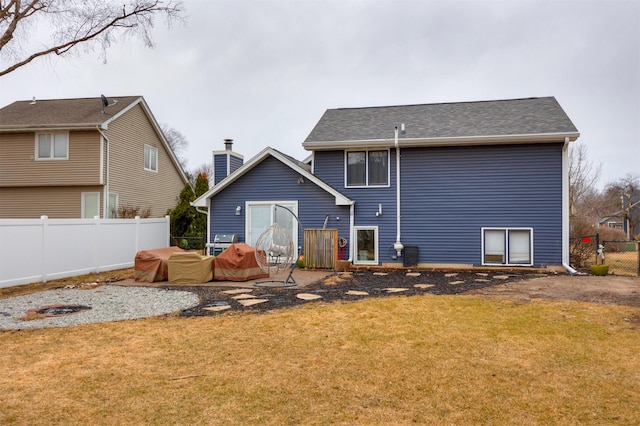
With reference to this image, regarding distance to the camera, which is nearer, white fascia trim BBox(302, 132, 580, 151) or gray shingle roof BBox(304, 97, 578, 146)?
white fascia trim BBox(302, 132, 580, 151)

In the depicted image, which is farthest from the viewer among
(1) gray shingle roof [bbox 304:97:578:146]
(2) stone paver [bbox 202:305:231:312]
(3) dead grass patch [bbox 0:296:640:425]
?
(1) gray shingle roof [bbox 304:97:578:146]

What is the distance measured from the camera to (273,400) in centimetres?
430

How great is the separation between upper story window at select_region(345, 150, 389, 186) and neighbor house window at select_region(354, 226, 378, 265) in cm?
155

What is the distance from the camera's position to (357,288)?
10977 mm

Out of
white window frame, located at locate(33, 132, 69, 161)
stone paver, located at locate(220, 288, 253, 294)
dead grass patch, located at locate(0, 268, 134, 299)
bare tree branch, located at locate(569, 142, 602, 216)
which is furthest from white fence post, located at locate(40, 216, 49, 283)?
bare tree branch, located at locate(569, 142, 602, 216)

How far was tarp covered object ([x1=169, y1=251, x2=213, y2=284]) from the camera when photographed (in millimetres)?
12180

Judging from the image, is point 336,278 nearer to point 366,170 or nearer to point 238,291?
point 238,291

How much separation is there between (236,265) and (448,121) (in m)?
8.77

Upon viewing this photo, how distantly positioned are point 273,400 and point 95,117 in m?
18.7

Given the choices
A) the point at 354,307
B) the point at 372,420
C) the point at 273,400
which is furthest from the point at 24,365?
the point at 354,307

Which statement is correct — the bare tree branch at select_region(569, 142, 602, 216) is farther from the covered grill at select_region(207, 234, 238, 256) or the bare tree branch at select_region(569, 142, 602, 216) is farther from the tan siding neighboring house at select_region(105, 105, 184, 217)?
the tan siding neighboring house at select_region(105, 105, 184, 217)

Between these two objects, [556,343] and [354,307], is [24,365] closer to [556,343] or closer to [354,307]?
[354,307]

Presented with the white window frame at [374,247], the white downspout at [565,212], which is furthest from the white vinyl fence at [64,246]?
the white downspout at [565,212]

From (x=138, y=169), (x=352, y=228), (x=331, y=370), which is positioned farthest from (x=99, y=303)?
(x=138, y=169)
